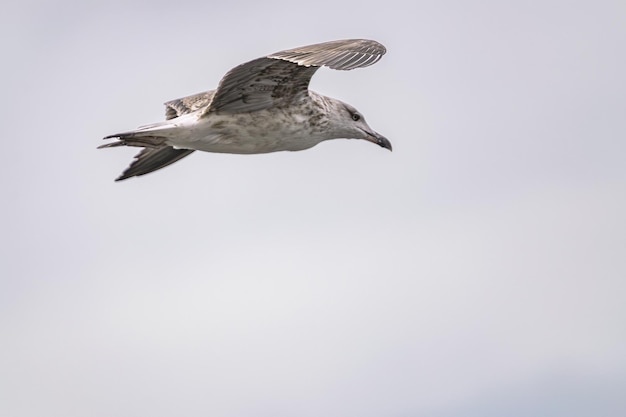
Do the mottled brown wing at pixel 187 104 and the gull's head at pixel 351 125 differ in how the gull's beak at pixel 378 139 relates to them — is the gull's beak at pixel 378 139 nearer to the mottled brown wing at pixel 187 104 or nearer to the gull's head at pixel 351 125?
the gull's head at pixel 351 125

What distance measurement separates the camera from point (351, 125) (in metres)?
23.2

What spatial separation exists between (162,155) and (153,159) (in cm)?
17

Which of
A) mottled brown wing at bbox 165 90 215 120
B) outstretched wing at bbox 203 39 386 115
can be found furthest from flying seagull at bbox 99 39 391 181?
mottled brown wing at bbox 165 90 215 120

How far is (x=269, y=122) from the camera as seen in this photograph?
71.4ft

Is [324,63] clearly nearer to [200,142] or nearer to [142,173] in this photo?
[200,142]

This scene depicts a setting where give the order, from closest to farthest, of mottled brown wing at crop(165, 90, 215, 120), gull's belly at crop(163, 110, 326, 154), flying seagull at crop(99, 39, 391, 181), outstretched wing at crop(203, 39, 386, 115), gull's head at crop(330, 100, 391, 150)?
outstretched wing at crop(203, 39, 386, 115)
flying seagull at crop(99, 39, 391, 181)
gull's belly at crop(163, 110, 326, 154)
gull's head at crop(330, 100, 391, 150)
mottled brown wing at crop(165, 90, 215, 120)

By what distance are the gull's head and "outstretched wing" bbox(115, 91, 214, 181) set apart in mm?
2134

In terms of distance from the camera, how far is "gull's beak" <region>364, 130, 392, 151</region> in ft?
77.8

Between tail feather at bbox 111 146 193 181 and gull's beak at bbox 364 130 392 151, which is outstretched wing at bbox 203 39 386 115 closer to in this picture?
gull's beak at bbox 364 130 392 151

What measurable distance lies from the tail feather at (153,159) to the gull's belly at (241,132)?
248cm

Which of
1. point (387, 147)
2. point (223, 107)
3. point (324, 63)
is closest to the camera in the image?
point (324, 63)

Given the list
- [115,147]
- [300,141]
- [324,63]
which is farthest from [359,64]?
[115,147]

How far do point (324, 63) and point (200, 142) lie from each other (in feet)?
8.90

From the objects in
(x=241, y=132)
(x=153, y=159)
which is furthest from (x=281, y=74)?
(x=153, y=159)
